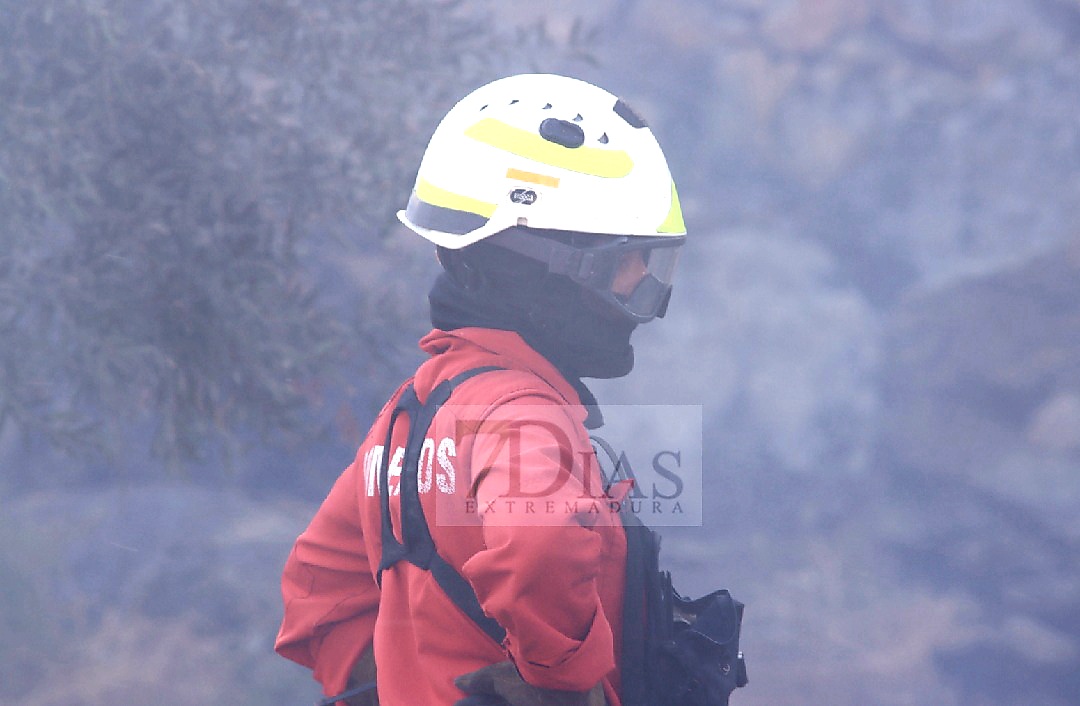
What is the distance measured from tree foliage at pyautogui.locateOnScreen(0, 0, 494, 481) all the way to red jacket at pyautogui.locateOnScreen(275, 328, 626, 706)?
9.22 feet

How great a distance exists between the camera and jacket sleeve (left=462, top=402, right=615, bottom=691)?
1436 millimetres

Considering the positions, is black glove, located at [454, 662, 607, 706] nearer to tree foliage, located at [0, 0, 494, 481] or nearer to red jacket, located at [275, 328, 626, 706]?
red jacket, located at [275, 328, 626, 706]

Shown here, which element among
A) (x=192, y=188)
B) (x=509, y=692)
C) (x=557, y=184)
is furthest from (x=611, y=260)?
(x=192, y=188)

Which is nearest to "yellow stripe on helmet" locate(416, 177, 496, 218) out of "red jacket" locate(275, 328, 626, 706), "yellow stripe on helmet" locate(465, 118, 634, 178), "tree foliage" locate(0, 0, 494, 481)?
"yellow stripe on helmet" locate(465, 118, 634, 178)

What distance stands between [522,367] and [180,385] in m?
3.52

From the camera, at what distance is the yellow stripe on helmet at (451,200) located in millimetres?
1928

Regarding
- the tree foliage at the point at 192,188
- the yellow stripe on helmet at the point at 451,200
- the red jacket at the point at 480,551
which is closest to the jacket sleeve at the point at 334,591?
the red jacket at the point at 480,551

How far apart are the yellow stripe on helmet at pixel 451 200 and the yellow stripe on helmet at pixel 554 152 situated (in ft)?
0.37

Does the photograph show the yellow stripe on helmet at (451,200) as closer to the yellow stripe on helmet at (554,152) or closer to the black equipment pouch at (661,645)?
the yellow stripe on helmet at (554,152)

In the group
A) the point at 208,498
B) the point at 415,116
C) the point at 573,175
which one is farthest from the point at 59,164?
the point at 573,175

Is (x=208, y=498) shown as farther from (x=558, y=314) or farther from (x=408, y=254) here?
(x=558, y=314)

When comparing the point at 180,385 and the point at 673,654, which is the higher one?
the point at 180,385

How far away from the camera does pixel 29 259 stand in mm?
4586

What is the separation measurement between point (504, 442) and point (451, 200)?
0.63m
